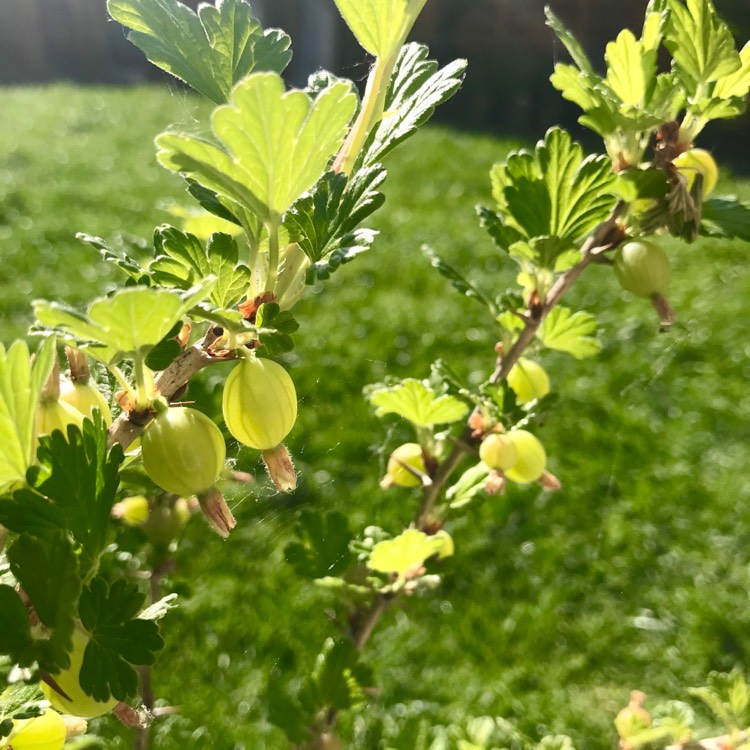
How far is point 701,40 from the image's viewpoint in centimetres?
44

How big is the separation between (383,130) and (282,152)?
8cm

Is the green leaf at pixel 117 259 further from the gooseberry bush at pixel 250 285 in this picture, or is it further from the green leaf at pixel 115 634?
the green leaf at pixel 115 634

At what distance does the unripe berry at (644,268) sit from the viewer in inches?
18.9

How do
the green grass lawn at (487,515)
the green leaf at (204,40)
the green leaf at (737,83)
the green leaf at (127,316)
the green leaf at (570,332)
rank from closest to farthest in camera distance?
the green leaf at (127,316) < the green leaf at (204,40) < the green leaf at (737,83) < the green leaf at (570,332) < the green grass lawn at (487,515)

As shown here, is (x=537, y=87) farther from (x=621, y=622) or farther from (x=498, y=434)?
(x=498, y=434)

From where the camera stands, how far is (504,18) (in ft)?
12.7

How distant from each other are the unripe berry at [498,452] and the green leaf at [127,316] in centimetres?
29

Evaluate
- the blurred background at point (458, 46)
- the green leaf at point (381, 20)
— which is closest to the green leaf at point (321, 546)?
the green leaf at point (381, 20)

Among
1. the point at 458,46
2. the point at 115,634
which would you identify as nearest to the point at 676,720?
the point at 115,634

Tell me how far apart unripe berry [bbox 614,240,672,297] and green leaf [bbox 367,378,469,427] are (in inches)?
5.7

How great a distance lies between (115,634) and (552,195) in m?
0.36

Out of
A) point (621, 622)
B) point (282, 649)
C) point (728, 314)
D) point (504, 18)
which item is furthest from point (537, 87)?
point (282, 649)

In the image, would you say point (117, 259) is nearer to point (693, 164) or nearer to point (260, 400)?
point (260, 400)

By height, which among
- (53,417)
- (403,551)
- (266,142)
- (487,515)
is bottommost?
(487,515)
